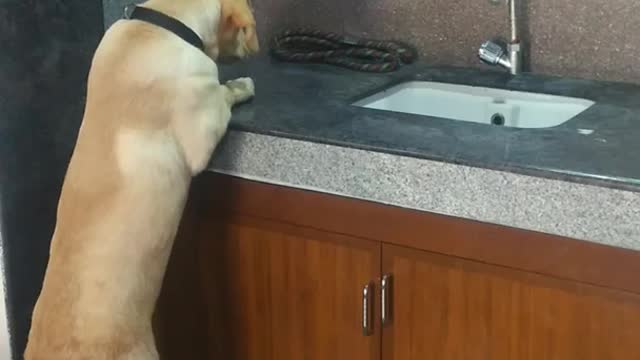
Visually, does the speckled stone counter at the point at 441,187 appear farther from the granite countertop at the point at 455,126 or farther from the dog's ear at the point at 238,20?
the dog's ear at the point at 238,20

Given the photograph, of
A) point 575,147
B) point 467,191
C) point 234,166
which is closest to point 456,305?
point 467,191

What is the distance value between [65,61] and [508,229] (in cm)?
86

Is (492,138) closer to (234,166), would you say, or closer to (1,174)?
(234,166)

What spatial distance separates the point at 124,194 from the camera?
1.55m

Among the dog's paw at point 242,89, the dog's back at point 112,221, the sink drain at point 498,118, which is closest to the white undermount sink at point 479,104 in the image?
the sink drain at point 498,118

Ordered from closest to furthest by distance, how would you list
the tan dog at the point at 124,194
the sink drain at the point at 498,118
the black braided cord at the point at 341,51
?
the tan dog at the point at 124,194 < the sink drain at the point at 498,118 < the black braided cord at the point at 341,51

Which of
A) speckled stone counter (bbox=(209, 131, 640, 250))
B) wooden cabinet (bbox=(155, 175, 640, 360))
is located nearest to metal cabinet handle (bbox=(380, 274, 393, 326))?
wooden cabinet (bbox=(155, 175, 640, 360))

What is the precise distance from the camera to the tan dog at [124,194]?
1.55 meters

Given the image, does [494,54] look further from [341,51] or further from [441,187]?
[441,187]

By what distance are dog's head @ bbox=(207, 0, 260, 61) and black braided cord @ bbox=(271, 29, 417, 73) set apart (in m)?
0.27

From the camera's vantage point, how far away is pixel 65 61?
182 centimetres

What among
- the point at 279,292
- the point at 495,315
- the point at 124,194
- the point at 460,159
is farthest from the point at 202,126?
the point at 495,315

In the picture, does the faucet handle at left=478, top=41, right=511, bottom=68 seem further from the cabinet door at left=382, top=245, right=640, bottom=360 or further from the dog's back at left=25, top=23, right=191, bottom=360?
the dog's back at left=25, top=23, right=191, bottom=360

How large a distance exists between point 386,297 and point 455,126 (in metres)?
0.28
